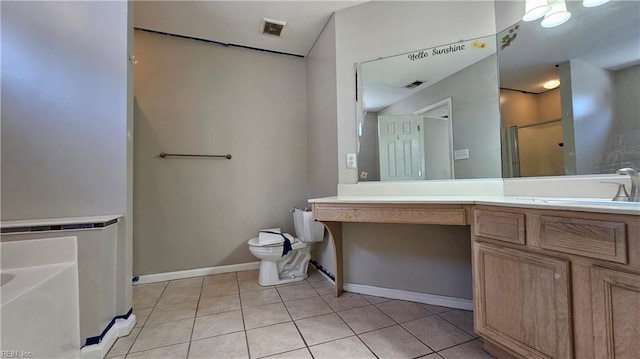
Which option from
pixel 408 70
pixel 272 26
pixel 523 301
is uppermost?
pixel 272 26

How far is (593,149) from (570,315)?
0.88m

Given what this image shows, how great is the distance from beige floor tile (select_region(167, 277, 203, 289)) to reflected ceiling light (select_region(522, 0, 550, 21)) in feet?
10.3

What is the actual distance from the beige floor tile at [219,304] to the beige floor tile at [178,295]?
0.46ft

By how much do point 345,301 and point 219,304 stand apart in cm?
95

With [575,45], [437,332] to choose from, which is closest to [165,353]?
[437,332]

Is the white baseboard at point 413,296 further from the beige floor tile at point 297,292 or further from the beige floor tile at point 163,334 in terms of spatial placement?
the beige floor tile at point 163,334

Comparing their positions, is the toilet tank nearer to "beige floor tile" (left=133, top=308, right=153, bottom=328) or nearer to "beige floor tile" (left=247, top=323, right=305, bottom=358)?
"beige floor tile" (left=247, top=323, right=305, bottom=358)

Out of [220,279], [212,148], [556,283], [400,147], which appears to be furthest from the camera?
[212,148]

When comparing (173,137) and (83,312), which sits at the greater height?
(173,137)

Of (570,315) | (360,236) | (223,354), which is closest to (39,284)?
(223,354)

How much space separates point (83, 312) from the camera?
1295mm

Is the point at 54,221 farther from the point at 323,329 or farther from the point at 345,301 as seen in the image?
the point at 345,301

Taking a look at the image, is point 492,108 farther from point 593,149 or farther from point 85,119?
point 85,119

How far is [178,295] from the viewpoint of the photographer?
81.4 inches
